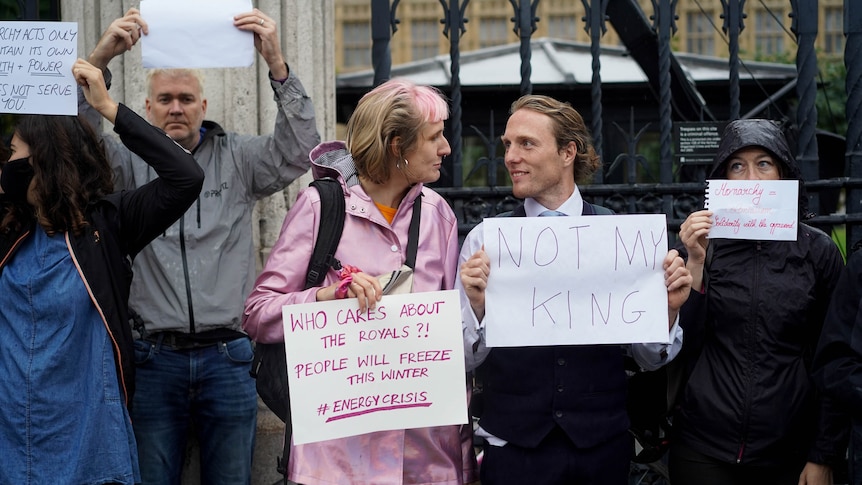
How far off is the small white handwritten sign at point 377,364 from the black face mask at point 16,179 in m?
1.10

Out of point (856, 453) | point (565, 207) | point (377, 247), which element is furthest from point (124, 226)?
point (856, 453)

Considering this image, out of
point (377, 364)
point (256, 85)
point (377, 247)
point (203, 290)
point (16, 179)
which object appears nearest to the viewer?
point (377, 364)

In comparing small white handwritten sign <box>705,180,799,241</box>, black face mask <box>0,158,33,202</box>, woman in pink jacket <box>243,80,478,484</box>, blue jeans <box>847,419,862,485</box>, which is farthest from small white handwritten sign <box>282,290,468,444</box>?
blue jeans <box>847,419,862,485</box>

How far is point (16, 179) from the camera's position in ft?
12.0

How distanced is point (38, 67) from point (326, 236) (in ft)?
3.96

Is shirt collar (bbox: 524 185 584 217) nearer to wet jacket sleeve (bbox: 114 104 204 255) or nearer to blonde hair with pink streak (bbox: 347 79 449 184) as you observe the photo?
blonde hair with pink streak (bbox: 347 79 449 184)

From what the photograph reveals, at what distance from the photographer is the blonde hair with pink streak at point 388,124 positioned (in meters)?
3.48

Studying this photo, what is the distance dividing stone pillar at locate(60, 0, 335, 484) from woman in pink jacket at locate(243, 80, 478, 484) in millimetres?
1203

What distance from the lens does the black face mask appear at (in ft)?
12.0

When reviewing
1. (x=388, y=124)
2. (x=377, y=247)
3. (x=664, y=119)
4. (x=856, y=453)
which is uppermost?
(x=664, y=119)

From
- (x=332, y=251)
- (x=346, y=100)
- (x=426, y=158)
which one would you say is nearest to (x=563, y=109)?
(x=426, y=158)

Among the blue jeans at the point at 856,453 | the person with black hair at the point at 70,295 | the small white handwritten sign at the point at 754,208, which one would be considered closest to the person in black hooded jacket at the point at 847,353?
the blue jeans at the point at 856,453

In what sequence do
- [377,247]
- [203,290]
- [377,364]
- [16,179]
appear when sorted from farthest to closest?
[203,290] → [16,179] → [377,247] → [377,364]

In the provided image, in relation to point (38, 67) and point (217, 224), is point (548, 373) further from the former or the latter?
point (38, 67)
